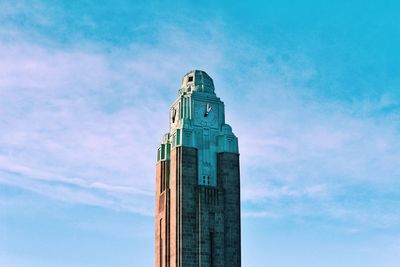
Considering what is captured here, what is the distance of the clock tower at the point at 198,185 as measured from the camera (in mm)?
78062

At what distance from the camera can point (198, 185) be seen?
265ft

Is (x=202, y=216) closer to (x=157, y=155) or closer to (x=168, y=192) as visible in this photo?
(x=168, y=192)

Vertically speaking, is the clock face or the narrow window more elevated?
the clock face

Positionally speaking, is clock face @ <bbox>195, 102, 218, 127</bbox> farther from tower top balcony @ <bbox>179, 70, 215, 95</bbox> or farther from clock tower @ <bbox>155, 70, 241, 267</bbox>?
tower top balcony @ <bbox>179, 70, 215, 95</bbox>

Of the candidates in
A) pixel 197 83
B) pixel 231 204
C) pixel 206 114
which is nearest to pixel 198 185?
pixel 231 204

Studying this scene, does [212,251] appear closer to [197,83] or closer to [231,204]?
[231,204]

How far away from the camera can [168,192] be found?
81.8 m

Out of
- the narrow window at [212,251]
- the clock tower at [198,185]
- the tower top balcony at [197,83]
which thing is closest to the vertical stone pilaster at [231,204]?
the clock tower at [198,185]

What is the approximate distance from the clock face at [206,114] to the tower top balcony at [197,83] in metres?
2.20

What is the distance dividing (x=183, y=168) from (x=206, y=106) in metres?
9.69

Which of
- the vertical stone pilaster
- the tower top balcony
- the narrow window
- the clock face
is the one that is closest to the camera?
the narrow window

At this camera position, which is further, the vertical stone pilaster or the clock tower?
the vertical stone pilaster

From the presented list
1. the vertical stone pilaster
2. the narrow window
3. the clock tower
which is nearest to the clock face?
the clock tower

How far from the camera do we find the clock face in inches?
3351
